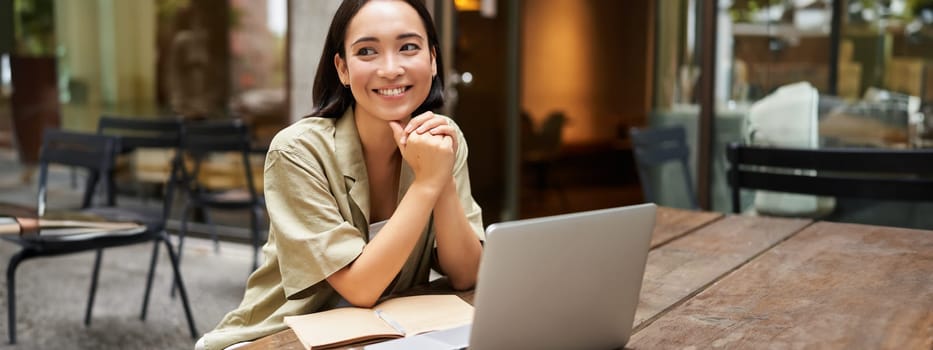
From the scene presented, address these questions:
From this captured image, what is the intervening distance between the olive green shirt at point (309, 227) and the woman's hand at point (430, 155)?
128 mm

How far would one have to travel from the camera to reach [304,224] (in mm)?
1326

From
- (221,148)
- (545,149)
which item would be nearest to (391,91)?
(221,148)

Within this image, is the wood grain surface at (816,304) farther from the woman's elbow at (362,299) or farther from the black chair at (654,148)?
the black chair at (654,148)

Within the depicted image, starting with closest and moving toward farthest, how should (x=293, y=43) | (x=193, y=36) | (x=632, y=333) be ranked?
1. (x=632, y=333)
2. (x=293, y=43)
3. (x=193, y=36)

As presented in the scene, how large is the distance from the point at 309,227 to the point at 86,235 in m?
1.82

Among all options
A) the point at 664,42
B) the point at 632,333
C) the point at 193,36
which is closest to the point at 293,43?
the point at 193,36

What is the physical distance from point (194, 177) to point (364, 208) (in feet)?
10.5

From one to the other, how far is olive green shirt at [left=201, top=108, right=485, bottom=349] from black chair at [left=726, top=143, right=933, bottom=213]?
1.34m

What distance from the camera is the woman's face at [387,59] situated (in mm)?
1343

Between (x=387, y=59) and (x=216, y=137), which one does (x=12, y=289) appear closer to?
(x=216, y=137)

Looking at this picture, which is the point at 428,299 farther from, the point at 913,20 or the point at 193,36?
the point at 193,36

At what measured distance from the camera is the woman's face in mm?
1343

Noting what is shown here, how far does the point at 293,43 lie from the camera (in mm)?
4691

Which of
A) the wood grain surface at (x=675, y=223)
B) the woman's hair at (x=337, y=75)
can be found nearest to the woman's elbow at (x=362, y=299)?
the woman's hair at (x=337, y=75)
